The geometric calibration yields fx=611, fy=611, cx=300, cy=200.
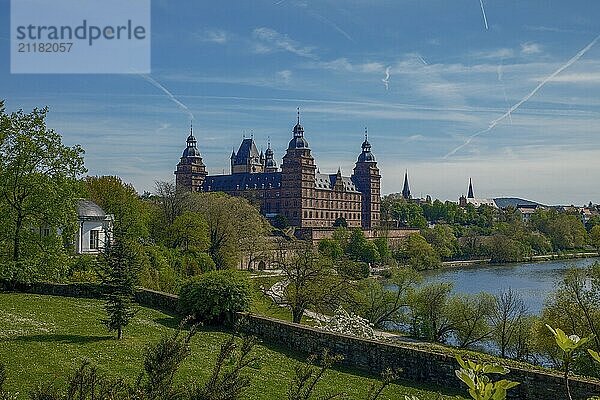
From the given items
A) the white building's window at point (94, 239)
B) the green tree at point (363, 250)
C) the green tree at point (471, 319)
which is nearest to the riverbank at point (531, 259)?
the green tree at point (363, 250)

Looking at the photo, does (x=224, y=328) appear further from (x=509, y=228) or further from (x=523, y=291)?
(x=509, y=228)

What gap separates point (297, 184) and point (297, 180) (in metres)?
0.55

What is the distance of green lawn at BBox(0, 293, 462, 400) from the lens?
9.84 m

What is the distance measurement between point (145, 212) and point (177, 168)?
5382cm

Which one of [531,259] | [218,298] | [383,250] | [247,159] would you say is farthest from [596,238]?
[218,298]

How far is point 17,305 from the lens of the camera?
16531mm

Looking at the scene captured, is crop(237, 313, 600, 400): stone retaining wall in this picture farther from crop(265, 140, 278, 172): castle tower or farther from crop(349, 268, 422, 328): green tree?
crop(265, 140, 278, 172): castle tower

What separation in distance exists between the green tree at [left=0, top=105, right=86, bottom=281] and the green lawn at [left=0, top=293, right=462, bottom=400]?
519 centimetres

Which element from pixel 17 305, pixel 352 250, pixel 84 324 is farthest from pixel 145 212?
pixel 352 250

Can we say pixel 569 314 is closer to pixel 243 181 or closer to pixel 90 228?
pixel 90 228

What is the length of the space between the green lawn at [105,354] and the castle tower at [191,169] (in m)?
76.5

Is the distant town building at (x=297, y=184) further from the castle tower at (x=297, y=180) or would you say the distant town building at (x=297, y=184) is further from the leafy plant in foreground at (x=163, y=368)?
the leafy plant in foreground at (x=163, y=368)

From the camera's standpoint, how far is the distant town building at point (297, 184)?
82188mm

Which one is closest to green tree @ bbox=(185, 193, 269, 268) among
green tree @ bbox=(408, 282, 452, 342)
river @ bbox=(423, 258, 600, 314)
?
river @ bbox=(423, 258, 600, 314)
